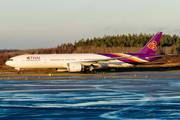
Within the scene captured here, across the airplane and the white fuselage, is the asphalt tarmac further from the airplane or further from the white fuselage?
the white fuselage

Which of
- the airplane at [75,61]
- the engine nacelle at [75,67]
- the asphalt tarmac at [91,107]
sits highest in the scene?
the airplane at [75,61]

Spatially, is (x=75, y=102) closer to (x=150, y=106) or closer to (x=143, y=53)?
(x=150, y=106)

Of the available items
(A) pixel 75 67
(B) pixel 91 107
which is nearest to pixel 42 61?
(A) pixel 75 67

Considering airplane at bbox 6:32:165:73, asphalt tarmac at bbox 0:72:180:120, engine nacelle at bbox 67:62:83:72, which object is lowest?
asphalt tarmac at bbox 0:72:180:120

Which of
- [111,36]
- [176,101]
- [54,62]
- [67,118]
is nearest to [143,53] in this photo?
[54,62]

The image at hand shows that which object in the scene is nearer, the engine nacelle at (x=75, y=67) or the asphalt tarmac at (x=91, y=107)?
the asphalt tarmac at (x=91, y=107)

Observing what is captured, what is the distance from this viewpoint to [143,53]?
67.0 meters

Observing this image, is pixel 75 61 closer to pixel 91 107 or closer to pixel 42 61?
pixel 42 61

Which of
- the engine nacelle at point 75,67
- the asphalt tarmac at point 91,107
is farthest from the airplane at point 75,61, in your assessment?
the asphalt tarmac at point 91,107

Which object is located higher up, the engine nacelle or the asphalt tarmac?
the engine nacelle

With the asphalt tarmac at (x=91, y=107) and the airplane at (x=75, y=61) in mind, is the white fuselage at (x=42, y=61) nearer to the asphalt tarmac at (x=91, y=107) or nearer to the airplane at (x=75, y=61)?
the airplane at (x=75, y=61)

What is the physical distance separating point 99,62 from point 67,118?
143ft

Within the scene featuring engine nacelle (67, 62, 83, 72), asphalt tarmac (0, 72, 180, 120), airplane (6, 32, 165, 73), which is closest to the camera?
asphalt tarmac (0, 72, 180, 120)

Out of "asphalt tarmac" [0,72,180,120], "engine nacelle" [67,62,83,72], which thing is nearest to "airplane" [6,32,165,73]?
"engine nacelle" [67,62,83,72]
